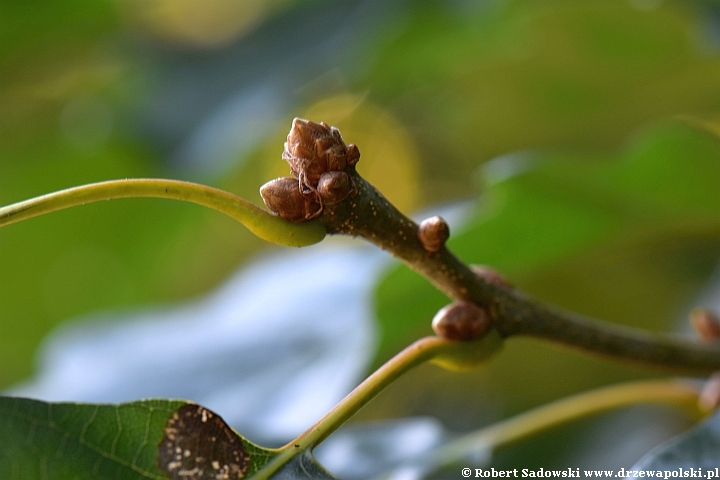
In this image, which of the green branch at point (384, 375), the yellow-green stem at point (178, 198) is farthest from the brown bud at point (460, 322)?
the yellow-green stem at point (178, 198)

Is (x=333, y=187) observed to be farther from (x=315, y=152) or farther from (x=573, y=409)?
(x=573, y=409)

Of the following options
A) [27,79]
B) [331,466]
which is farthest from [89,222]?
[331,466]

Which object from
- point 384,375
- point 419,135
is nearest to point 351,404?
point 384,375

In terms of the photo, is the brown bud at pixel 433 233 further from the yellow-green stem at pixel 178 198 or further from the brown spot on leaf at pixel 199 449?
the brown spot on leaf at pixel 199 449

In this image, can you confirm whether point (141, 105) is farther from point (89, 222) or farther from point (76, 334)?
point (76, 334)

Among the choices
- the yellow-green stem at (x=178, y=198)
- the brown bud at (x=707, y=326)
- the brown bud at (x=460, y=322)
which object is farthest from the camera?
the brown bud at (x=707, y=326)
